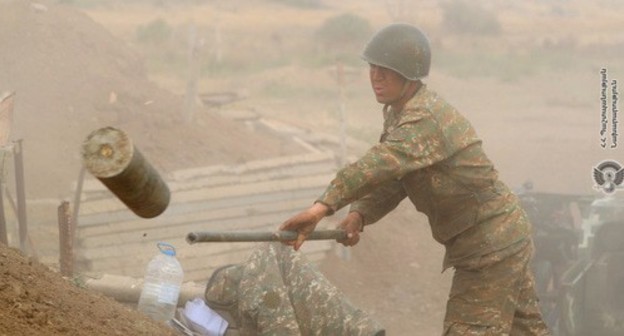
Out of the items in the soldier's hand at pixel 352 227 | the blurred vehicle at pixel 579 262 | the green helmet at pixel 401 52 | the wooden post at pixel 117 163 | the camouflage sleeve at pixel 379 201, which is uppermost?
the green helmet at pixel 401 52

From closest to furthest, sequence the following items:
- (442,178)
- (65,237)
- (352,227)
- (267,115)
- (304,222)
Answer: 1. (304,222)
2. (442,178)
3. (352,227)
4. (65,237)
5. (267,115)

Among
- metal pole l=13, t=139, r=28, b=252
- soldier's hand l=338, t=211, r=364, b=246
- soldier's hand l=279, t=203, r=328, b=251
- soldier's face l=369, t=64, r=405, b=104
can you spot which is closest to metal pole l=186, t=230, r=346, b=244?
soldier's hand l=279, t=203, r=328, b=251

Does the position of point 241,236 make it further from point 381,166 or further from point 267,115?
point 267,115

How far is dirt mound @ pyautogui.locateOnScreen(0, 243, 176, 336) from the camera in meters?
4.65

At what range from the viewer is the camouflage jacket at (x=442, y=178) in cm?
510

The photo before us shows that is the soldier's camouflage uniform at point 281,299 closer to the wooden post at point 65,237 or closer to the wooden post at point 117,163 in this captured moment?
the wooden post at point 65,237

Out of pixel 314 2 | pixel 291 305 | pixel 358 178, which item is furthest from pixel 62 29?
pixel 314 2

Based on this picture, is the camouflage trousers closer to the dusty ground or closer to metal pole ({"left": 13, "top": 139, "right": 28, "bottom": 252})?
the dusty ground

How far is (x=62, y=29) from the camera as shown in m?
15.5

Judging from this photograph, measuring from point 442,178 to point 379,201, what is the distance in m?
0.56

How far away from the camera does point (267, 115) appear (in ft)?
58.1

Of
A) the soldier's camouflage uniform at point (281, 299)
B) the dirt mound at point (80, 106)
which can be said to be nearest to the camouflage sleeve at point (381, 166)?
the soldier's camouflage uniform at point (281, 299)

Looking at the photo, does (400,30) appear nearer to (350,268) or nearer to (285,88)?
(350,268)

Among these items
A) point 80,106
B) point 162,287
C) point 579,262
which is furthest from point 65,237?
point 80,106
